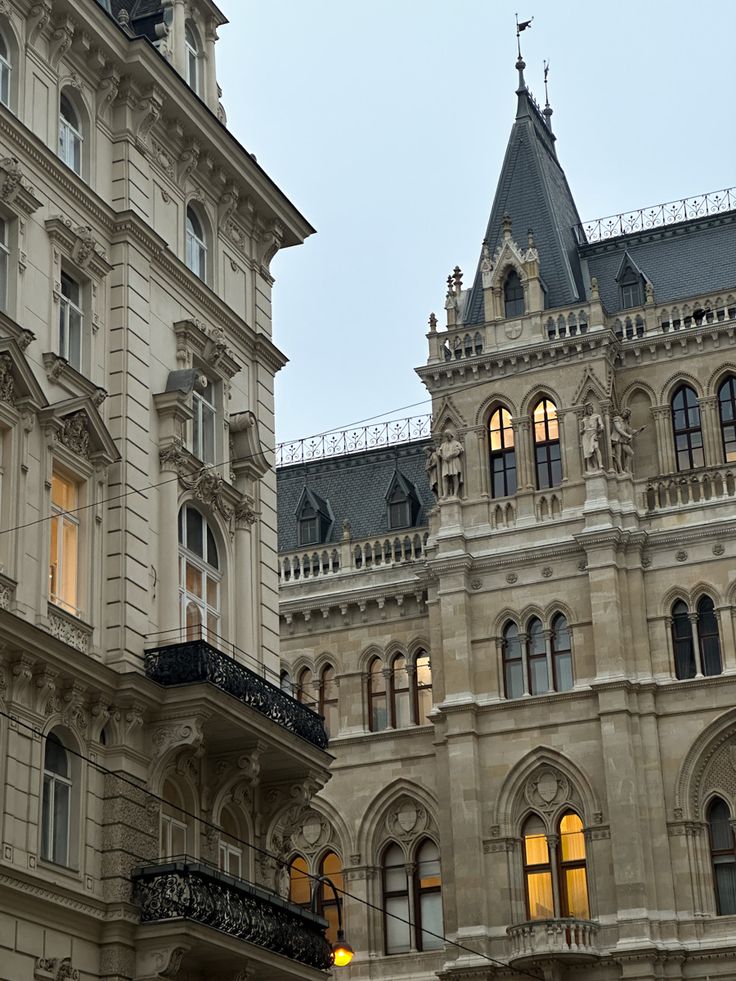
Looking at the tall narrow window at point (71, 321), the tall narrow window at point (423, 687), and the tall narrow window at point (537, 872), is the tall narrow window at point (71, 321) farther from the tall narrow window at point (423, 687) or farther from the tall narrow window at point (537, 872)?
the tall narrow window at point (423, 687)

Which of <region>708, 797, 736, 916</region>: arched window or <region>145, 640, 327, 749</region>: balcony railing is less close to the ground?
<region>708, 797, 736, 916</region>: arched window

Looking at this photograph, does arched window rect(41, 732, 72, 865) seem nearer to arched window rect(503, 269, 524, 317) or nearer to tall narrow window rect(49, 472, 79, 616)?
tall narrow window rect(49, 472, 79, 616)

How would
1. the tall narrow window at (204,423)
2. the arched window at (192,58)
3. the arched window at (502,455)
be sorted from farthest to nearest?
the arched window at (502,455), the arched window at (192,58), the tall narrow window at (204,423)

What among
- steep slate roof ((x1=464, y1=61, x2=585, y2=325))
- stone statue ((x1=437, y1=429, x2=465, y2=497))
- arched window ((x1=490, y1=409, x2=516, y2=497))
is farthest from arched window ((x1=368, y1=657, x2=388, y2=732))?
steep slate roof ((x1=464, y1=61, x2=585, y2=325))

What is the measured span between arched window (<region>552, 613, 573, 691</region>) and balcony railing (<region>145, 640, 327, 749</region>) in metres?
20.5

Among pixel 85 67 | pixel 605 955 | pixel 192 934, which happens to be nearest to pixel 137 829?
pixel 192 934

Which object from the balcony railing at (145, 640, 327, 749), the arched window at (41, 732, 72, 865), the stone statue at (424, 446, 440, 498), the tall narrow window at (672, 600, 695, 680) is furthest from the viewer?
the stone statue at (424, 446, 440, 498)

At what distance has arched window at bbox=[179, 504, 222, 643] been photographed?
27500 millimetres

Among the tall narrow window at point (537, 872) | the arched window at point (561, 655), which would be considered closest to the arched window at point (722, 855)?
the tall narrow window at point (537, 872)

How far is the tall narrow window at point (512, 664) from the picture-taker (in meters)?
47.9

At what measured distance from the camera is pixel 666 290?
5259cm

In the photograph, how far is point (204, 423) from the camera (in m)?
29.2

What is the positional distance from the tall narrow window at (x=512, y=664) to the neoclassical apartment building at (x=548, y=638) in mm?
60

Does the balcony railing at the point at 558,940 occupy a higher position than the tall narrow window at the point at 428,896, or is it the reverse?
the tall narrow window at the point at 428,896
